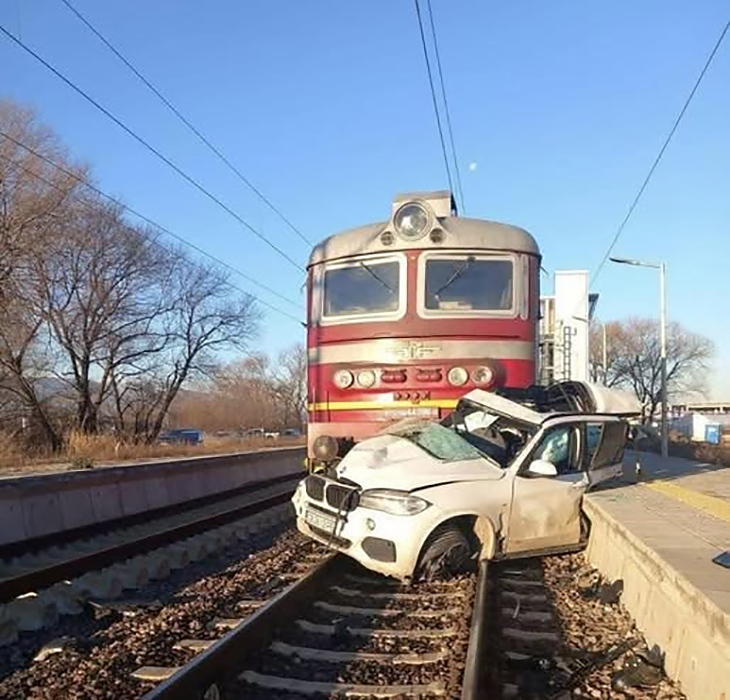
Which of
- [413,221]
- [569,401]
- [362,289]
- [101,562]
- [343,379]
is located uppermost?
[413,221]

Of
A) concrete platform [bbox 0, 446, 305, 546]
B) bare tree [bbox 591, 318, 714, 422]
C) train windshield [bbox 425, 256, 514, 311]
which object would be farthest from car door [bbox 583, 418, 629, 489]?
bare tree [bbox 591, 318, 714, 422]

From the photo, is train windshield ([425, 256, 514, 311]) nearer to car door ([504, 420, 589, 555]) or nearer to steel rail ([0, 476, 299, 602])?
car door ([504, 420, 589, 555])

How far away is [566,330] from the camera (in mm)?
17438

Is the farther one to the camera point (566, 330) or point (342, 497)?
point (566, 330)

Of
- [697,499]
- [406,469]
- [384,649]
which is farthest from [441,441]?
[697,499]

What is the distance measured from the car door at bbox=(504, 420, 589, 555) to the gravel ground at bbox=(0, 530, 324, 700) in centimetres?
226

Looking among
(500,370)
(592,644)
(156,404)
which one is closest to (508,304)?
(500,370)

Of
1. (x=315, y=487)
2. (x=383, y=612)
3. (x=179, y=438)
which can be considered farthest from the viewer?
(x=179, y=438)

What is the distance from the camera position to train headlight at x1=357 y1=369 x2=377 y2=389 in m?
9.29

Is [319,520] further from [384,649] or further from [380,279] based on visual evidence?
[380,279]

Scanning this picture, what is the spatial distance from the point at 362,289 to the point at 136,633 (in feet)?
17.9

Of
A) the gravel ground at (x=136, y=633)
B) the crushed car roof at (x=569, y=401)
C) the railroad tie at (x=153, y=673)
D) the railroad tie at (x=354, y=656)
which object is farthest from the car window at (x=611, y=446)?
the railroad tie at (x=153, y=673)

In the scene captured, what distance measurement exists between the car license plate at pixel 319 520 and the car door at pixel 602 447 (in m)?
2.83

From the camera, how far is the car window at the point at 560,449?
7.74 meters
